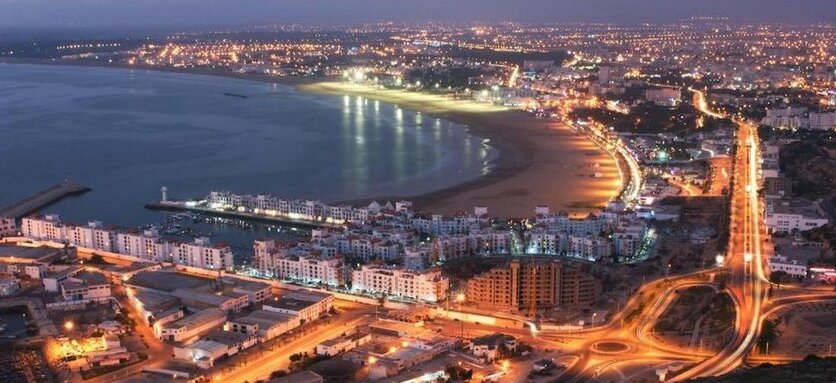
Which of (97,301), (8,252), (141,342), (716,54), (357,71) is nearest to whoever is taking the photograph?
(141,342)

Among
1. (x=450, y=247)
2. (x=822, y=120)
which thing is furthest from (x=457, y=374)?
(x=822, y=120)

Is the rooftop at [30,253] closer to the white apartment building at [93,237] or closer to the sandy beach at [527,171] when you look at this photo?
the white apartment building at [93,237]

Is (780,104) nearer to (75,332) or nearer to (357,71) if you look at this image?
(357,71)

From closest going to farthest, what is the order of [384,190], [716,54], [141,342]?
1. [141,342]
2. [384,190]
3. [716,54]

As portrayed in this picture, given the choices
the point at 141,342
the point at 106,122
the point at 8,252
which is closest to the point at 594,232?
the point at 141,342

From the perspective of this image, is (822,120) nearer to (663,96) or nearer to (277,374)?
(663,96)

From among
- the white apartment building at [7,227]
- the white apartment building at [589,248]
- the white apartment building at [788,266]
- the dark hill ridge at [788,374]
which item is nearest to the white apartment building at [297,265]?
the white apartment building at [589,248]

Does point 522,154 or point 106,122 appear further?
point 106,122
